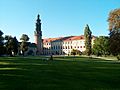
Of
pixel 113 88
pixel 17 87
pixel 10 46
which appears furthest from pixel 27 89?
pixel 10 46

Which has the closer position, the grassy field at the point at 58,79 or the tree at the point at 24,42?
the grassy field at the point at 58,79

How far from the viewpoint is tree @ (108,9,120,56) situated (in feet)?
201

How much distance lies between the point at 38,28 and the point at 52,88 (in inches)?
6413

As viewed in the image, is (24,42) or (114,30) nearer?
(114,30)

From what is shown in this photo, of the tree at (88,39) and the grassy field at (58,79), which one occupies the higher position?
the tree at (88,39)

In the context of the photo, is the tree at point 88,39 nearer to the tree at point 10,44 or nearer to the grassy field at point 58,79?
the tree at point 10,44

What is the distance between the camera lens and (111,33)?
211 feet

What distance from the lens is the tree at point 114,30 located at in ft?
201

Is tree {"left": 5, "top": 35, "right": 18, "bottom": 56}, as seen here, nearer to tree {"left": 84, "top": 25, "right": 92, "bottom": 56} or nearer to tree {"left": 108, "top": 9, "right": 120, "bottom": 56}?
tree {"left": 84, "top": 25, "right": 92, "bottom": 56}

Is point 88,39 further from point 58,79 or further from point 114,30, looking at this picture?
point 58,79

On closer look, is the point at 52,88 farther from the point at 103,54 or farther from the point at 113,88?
the point at 103,54

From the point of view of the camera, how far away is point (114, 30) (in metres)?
64.2

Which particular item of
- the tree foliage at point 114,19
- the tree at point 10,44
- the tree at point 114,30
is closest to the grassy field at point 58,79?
the tree at point 114,30

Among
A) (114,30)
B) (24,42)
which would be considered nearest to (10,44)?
(24,42)
